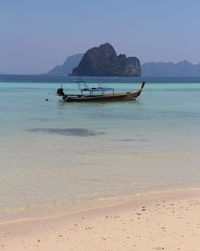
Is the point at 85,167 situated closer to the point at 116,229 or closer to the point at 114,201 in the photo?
the point at 114,201

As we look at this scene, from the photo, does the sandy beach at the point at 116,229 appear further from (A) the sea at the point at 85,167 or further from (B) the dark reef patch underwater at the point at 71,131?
(B) the dark reef patch underwater at the point at 71,131

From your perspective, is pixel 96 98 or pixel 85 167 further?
pixel 96 98

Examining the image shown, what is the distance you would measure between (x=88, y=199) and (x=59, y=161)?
4302 millimetres

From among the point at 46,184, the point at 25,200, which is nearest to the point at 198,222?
the point at 25,200

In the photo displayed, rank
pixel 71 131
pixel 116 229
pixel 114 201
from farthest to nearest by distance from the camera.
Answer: pixel 71 131 < pixel 114 201 < pixel 116 229

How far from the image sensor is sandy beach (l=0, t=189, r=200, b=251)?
583cm

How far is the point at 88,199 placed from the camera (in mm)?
8609

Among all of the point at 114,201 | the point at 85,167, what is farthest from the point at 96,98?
the point at 114,201

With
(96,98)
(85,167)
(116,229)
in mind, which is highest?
(116,229)

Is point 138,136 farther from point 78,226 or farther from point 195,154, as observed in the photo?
point 78,226

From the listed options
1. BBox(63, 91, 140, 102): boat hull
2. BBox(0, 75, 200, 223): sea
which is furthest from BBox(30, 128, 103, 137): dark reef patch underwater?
BBox(63, 91, 140, 102): boat hull

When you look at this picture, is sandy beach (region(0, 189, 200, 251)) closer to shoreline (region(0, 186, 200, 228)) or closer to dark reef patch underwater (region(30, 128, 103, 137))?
shoreline (region(0, 186, 200, 228))

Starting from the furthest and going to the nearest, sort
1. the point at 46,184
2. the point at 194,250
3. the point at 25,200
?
the point at 46,184, the point at 25,200, the point at 194,250

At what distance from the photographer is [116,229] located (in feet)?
21.4
